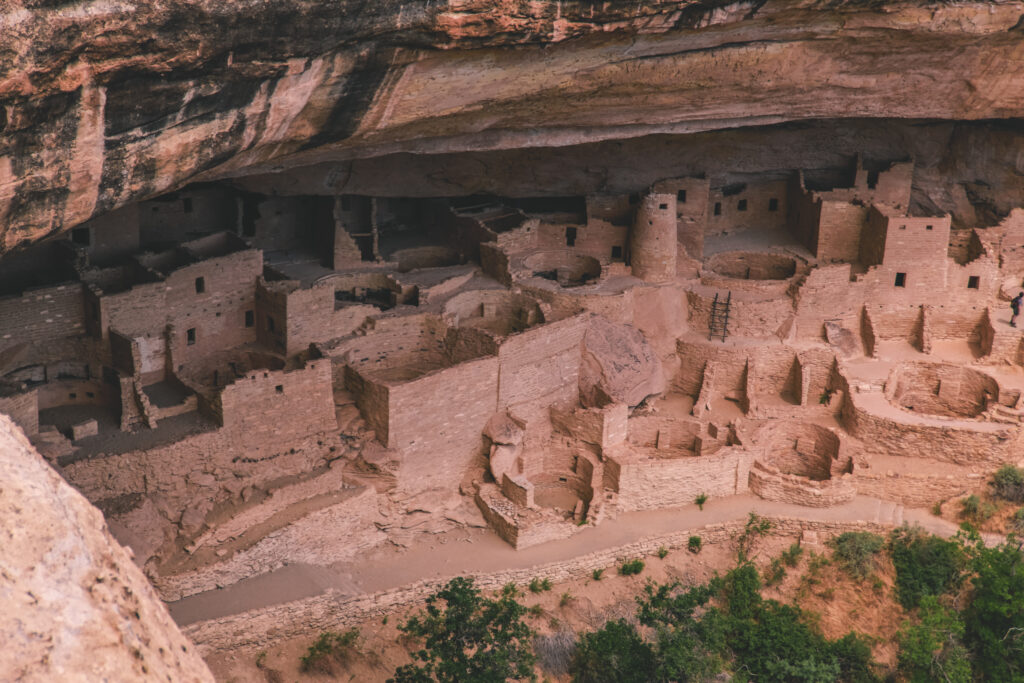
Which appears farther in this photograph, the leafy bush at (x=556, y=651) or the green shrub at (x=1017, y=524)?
the green shrub at (x=1017, y=524)

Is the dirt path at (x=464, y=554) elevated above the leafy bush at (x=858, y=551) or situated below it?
above

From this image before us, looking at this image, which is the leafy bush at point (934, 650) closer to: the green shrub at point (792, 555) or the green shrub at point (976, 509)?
the green shrub at point (792, 555)

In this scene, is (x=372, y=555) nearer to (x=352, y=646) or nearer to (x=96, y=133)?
(x=352, y=646)

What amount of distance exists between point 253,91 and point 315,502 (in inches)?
329

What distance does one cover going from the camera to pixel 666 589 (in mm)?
20906

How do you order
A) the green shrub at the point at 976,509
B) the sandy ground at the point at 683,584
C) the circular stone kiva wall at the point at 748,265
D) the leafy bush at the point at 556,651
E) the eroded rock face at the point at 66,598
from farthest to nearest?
1. the circular stone kiva wall at the point at 748,265
2. the green shrub at the point at 976,509
3. the leafy bush at the point at 556,651
4. the sandy ground at the point at 683,584
5. the eroded rock face at the point at 66,598

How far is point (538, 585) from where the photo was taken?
21.0 m

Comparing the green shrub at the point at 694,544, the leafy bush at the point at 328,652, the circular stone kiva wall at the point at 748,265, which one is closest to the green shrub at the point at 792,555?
the green shrub at the point at 694,544

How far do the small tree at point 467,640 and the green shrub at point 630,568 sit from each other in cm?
270

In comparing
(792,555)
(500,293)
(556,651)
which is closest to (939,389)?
(792,555)

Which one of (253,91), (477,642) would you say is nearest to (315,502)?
(477,642)

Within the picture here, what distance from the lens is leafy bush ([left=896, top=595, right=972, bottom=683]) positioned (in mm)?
19969

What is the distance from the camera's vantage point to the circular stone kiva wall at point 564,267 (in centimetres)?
2634

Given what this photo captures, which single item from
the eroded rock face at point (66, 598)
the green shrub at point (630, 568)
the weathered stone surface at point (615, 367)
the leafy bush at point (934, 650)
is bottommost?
the leafy bush at point (934, 650)
